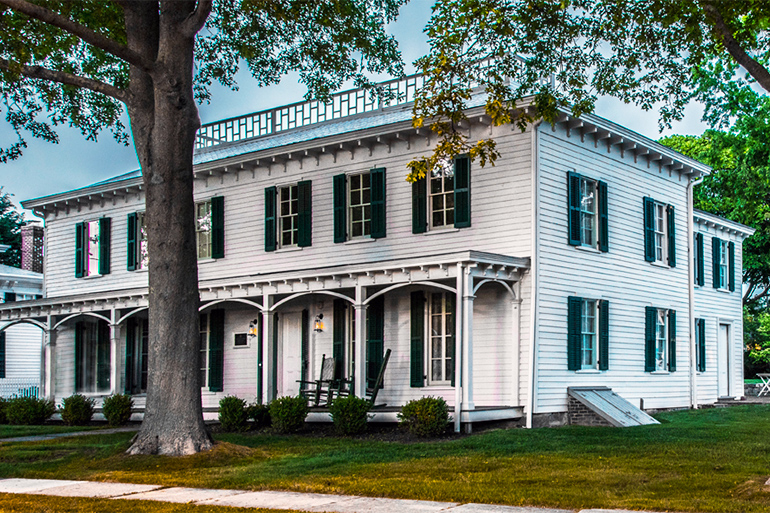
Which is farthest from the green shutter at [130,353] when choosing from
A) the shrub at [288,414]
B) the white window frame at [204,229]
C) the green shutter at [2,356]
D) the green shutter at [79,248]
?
the green shutter at [2,356]

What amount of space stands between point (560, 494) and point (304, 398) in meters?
10.3

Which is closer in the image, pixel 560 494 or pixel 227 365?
pixel 560 494

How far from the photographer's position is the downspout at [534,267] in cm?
1703

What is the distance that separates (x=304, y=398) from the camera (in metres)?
18.3

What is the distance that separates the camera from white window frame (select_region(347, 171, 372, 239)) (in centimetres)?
1992

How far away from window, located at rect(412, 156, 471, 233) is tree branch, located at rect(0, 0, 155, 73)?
6955 millimetres

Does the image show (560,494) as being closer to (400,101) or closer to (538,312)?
(538,312)

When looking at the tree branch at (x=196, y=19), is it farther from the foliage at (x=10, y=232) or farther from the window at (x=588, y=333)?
the foliage at (x=10, y=232)

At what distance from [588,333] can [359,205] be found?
584cm

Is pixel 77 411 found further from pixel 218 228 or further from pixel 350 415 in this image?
pixel 350 415

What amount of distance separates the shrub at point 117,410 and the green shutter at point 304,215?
5669 mm

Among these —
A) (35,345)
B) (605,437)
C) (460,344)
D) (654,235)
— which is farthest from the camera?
(35,345)

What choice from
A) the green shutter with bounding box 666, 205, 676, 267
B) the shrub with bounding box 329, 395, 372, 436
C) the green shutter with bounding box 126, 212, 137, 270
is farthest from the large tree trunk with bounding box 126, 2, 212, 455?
the green shutter with bounding box 666, 205, 676, 267

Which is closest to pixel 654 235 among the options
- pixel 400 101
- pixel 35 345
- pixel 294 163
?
pixel 400 101
